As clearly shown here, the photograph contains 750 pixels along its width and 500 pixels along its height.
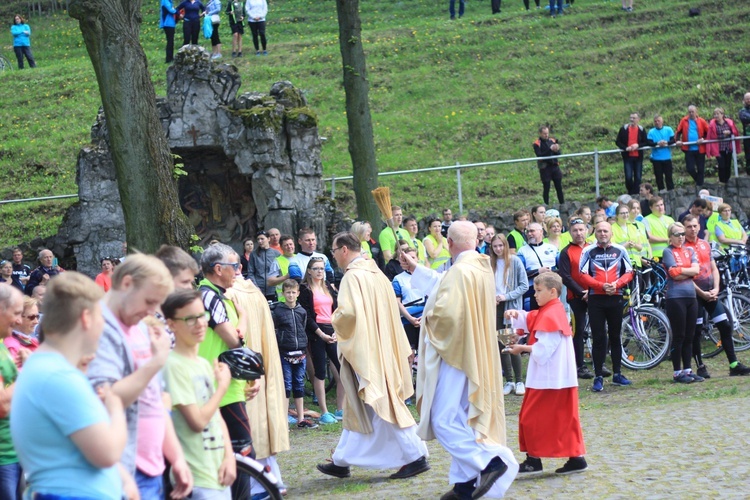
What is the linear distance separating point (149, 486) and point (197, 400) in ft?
1.93

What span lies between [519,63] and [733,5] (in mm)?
7776

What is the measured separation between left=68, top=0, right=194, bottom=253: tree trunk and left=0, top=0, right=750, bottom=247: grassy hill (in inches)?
486

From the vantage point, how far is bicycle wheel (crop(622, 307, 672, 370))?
528 inches

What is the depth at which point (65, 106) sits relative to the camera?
3030 cm

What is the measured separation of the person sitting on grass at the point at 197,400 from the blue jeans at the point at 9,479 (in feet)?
3.95

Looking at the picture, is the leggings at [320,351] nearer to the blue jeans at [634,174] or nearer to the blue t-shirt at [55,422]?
the blue t-shirt at [55,422]

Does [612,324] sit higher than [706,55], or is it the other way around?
[706,55]

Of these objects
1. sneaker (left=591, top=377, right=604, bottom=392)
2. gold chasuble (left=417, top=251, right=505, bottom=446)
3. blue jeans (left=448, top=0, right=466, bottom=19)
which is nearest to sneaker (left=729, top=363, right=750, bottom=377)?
sneaker (left=591, top=377, right=604, bottom=392)

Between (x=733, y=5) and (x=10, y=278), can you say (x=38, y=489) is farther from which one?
(x=733, y=5)

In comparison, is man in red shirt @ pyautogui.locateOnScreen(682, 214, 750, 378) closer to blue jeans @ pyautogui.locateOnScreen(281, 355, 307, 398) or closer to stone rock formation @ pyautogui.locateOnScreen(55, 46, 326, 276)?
blue jeans @ pyautogui.locateOnScreen(281, 355, 307, 398)

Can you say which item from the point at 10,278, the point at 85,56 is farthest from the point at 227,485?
the point at 85,56

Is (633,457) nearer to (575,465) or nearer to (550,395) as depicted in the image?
(575,465)

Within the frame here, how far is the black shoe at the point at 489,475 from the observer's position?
23.8ft

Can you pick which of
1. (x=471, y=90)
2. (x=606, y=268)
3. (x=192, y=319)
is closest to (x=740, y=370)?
(x=606, y=268)
